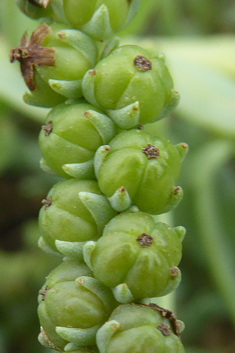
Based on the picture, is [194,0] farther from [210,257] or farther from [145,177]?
[145,177]

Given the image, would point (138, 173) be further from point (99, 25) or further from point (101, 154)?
point (99, 25)

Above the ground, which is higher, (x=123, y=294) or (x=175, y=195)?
(x=175, y=195)

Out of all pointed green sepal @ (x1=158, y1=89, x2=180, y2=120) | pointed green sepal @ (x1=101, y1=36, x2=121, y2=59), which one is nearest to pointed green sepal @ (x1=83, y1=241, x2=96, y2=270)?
pointed green sepal @ (x1=158, y1=89, x2=180, y2=120)

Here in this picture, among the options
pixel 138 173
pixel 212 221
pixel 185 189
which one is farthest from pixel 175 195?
pixel 185 189

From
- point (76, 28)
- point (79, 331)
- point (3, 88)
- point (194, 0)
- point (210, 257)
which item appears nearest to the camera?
point (79, 331)

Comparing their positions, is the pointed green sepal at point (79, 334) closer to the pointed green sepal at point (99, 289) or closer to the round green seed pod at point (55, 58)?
the pointed green sepal at point (99, 289)

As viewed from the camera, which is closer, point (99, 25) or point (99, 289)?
point (99, 289)

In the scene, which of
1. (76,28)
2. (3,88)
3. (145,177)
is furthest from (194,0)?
(145,177)
